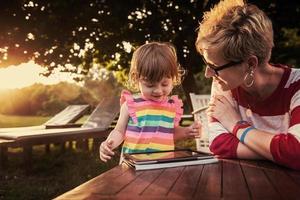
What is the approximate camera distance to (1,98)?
2072cm

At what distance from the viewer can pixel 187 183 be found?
61.3 inches

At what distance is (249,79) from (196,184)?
3.00 feet

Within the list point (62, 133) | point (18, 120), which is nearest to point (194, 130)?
point (62, 133)

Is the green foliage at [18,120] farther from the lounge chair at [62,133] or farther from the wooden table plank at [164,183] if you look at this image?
the wooden table plank at [164,183]

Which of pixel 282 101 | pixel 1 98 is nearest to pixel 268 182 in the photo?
pixel 282 101

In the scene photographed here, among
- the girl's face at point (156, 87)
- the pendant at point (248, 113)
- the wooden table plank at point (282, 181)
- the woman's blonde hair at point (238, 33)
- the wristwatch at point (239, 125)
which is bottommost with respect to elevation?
the wooden table plank at point (282, 181)

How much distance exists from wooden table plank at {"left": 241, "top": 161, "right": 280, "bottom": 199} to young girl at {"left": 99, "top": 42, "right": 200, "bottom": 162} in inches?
35.2

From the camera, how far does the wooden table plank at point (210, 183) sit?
1377 millimetres

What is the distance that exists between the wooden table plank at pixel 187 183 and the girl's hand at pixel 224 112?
45cm

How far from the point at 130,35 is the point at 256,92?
8428 millimetres

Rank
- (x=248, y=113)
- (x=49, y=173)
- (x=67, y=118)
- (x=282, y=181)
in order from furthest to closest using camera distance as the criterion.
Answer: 1. (x=67, y=118)
2. (x=49, y=173)
3. (x=248, y=113)
4. (x=282, y=181)

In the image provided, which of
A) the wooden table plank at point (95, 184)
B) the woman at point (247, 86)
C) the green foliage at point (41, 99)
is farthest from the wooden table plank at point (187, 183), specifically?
the green foliage at point (41, 99)

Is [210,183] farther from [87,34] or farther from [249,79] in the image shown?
[87,34]

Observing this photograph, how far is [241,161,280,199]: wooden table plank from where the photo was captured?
1.39m
